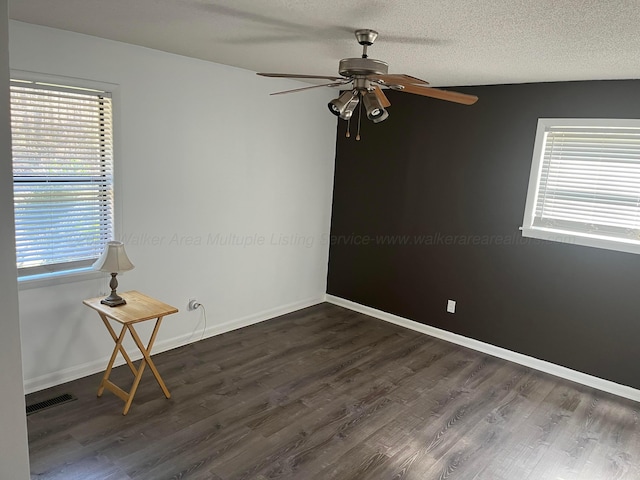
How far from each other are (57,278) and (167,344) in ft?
3.71

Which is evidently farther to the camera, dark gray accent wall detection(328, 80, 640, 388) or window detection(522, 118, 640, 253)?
dark gray accent wall detection(328, 80, 640, 388)

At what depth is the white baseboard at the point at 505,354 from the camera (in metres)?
3.70

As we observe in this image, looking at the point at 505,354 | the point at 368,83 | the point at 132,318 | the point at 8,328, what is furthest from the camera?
the point at 505,354

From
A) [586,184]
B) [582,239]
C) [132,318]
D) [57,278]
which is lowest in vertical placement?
[132,318]

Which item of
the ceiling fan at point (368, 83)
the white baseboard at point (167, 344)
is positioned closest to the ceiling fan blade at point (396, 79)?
the ceiling fan at point (368, 83)

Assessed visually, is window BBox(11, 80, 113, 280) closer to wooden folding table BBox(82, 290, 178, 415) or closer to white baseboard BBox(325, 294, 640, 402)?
wooden folding table BBox(82, 290, 178, 415)

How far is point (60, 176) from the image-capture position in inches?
122

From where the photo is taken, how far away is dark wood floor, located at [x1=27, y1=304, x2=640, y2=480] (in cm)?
264

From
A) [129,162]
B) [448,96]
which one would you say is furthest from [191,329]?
[448,96]

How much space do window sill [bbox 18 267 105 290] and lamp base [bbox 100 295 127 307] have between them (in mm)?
263

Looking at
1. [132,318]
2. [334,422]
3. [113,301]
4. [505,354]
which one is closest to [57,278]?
[113,301]

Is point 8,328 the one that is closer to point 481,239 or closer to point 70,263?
point 70,263

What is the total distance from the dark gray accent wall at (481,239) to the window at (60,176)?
8.71 ft

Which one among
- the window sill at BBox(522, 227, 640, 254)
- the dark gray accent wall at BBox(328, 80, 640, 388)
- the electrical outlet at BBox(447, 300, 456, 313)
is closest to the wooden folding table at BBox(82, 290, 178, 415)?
the dark gray accent wall at BBox(328, 80, 640, 388)
